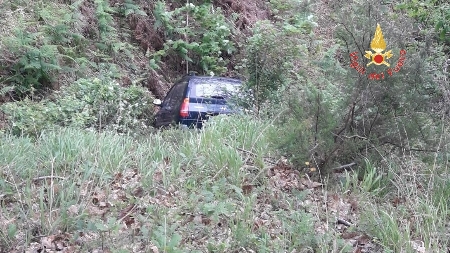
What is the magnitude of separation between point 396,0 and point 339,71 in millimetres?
5629

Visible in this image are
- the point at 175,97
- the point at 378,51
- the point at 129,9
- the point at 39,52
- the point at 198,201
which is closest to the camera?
the point at 198,201

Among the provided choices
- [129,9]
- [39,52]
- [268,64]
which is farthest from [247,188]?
[129,9]

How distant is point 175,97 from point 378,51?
628cm

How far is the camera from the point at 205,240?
4.65m

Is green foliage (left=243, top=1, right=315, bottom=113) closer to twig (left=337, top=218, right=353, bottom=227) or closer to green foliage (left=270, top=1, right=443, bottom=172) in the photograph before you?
green foliage (left=270, top=1, right=443, bottom=172)

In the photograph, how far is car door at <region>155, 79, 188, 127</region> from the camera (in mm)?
11133

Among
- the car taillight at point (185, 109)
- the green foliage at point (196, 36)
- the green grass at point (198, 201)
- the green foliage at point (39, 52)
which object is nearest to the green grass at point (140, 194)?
the green grass at point (198, 201)

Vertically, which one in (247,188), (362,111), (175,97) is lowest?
(247,188)

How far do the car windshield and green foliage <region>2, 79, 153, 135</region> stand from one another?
1.34m

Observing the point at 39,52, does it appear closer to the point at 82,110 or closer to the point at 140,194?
the point at 82,110

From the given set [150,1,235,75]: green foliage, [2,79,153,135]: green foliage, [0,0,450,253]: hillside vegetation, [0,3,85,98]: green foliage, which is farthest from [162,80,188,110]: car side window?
[150,1,235,75]: green foliage

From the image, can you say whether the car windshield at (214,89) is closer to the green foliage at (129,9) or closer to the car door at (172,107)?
the car door at (172,107)

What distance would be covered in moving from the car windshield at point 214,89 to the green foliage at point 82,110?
134cm

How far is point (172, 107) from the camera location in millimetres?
11602
